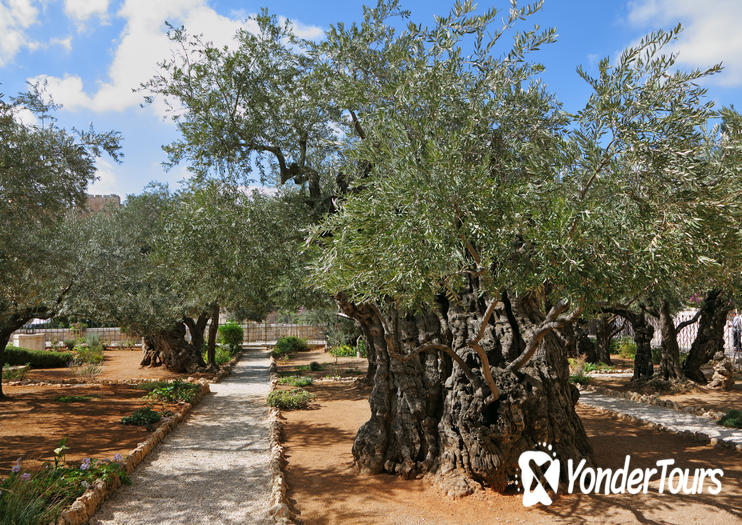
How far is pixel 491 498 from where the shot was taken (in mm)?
5723

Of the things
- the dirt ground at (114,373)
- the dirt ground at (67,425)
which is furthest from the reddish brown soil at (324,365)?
the dirt ground at (67,425)

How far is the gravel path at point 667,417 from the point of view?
28.7 ft

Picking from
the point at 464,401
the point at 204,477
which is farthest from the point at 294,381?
the point at 464,401

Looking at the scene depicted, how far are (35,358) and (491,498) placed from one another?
20.2m

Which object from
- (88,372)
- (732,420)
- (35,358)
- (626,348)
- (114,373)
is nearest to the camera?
(732,420)

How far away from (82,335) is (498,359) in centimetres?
2988

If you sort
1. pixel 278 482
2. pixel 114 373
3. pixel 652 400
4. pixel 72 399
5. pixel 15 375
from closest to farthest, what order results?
pixel 278 482 < pixel 72 399 < pixel 652 400 < pixel 15 375 < pixel 114 373

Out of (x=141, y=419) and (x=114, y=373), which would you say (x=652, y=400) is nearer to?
(x=141, y=419)

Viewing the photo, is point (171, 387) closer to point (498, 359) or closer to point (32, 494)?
point (32, 494)

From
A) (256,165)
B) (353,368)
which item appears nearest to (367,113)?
(256,165)

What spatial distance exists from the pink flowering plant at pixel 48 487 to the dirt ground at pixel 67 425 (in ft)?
2.83

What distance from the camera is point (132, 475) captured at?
22.2 ft

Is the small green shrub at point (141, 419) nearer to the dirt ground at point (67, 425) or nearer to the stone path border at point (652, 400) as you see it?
the dirt ground at point (67, 425)

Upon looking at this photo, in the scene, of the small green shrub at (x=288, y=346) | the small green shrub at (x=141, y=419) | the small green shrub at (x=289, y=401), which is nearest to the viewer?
the small green shrub at (x=141, y=419)
